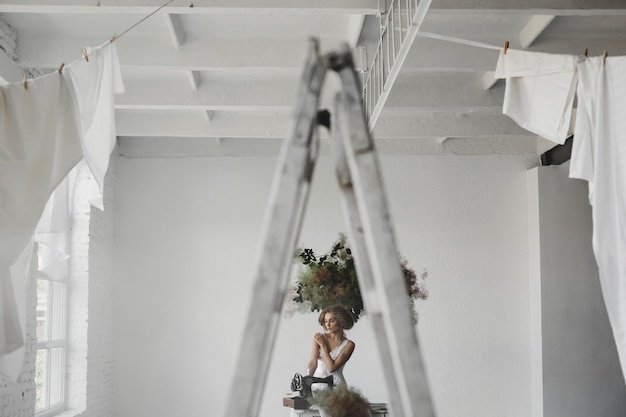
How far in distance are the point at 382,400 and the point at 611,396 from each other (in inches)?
85.3

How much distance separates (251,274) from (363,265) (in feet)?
21.3

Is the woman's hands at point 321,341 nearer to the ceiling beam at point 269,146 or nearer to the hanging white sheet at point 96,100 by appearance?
the hanging white sheet at point 96,100

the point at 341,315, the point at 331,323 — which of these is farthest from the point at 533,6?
the point at 331,323

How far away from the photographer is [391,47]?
15.9 ft

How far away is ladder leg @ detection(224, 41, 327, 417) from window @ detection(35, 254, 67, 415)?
5.15 metres

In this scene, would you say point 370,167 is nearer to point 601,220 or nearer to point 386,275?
point 386,275

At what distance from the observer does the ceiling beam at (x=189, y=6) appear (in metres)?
4.85

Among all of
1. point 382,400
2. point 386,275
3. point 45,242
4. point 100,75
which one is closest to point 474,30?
point 100,75

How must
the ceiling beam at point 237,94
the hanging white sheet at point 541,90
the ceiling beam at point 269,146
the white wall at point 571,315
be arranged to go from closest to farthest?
the hanging white sheet at point 541,90
the ceiling beam at point 237,94
the white wall at point 571,315
the ceiling beam at point 269,146

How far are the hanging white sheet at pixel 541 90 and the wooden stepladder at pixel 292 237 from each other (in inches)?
102

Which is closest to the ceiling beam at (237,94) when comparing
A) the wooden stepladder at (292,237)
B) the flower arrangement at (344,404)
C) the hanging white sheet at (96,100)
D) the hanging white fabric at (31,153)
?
the hanging white sheet at (96,100)

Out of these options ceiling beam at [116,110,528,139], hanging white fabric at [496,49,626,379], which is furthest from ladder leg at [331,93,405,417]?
ceiling beam at [116,110,528,139]

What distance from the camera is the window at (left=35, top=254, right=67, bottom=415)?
6.71 m

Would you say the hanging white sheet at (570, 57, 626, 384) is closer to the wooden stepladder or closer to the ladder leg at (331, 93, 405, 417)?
the ladder leg at (331, 93, 405, 417)
